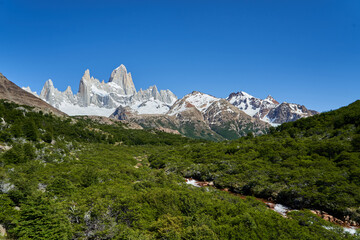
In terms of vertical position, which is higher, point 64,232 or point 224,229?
point 224,229

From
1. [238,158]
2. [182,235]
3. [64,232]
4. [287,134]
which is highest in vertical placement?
[287,134]

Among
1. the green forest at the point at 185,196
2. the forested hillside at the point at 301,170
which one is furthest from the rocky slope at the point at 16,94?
the forested hillside at the point at 301,170

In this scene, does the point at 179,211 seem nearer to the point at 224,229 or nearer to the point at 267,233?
the point at 224,229

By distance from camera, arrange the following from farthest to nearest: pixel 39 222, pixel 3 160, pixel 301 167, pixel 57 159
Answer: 1. pixel 57 159
2. pixel 301 167
3. pixel 3 160
4. pixel 39 222

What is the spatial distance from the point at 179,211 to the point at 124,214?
6.41m

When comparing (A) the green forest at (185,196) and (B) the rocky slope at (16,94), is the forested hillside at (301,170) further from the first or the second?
(B) the rocky slope at (16,94)

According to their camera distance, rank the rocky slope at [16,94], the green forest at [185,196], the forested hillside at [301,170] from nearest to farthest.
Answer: the green forest at [185,196]
the forested hillside at [301,170]
the rocky slope at [16,94]

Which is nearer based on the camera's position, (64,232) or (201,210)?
(64,232)

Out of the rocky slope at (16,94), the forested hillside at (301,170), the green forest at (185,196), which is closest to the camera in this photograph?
the green forest at (185,196)

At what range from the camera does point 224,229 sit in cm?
1772

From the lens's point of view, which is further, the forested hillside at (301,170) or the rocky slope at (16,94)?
the rocky slope at (16,94)

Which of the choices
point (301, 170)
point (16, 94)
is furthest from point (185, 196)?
point (16, 94)

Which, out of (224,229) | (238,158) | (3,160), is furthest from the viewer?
(238,158)

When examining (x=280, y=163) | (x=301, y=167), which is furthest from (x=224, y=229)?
A: (x=280, y=163)
